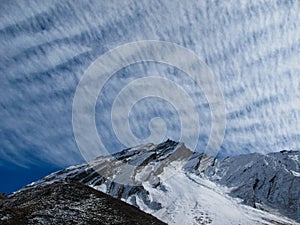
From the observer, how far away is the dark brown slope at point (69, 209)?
1178 inches

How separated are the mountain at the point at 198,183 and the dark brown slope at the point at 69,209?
25271mm

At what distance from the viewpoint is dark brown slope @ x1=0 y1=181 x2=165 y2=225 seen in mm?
29928

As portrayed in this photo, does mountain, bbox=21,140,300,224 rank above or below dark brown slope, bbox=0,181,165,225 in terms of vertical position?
above

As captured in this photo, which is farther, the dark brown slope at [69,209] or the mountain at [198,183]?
the mountain at [198,183]

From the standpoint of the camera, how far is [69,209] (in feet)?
112

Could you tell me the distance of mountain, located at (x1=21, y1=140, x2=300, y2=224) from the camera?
236 ft

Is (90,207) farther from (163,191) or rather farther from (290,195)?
(290,195)

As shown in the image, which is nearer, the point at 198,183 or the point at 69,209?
the point at 69,209

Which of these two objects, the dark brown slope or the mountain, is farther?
the mountain

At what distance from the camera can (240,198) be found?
98.2 metres

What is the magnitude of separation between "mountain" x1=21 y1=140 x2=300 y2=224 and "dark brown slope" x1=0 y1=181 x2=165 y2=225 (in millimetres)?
25271

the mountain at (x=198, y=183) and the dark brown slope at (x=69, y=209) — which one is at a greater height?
the mountain at (x=198, y=183)

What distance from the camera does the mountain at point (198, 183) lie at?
2830 inches

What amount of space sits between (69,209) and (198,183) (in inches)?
2779
